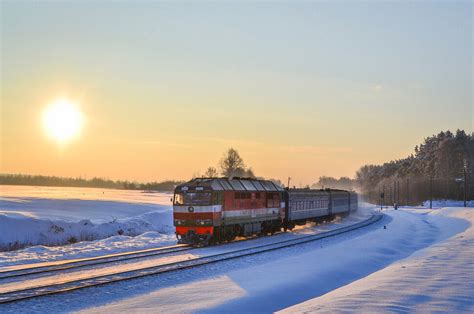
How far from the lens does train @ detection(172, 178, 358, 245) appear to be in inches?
1105

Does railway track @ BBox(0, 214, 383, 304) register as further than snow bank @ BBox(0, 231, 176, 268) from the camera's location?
No

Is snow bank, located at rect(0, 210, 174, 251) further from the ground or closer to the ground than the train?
closer to the ground

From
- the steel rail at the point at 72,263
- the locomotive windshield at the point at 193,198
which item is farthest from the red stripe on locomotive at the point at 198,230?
the steel rail at the point at 72,263

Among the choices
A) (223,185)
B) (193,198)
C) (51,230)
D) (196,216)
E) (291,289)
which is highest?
(223,185)

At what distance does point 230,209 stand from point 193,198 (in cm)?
251

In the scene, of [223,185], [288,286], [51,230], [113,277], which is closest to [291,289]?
[288,286]

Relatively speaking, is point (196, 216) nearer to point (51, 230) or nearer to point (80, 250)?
point (80, 250)

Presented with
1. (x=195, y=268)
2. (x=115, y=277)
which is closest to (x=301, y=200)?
(x=195, y=268)

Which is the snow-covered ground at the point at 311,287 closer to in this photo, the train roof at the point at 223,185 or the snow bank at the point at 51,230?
the train roof at the point at 223,185

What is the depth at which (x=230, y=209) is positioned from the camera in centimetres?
2989

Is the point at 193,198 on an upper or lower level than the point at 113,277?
upper

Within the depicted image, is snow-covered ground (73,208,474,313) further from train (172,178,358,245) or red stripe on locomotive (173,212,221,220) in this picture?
train (172,178,358,245)

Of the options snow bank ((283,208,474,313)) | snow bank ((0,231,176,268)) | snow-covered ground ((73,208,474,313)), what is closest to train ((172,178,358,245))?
snow bank ((0,231,176,268))

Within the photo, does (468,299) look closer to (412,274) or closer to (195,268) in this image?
(412,274)
